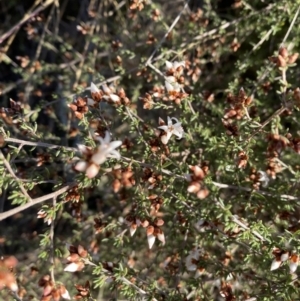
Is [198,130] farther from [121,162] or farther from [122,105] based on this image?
[121,162]

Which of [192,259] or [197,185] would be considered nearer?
[197,185]

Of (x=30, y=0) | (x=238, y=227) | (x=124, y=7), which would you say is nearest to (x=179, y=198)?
(x=238, y=227)

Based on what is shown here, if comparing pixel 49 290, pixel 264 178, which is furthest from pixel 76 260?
pixel 264 178

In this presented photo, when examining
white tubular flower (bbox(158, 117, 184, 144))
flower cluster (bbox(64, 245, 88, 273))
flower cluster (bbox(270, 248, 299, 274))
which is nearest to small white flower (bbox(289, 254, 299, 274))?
flower cluster (bbox(270, 248, 299, 274))

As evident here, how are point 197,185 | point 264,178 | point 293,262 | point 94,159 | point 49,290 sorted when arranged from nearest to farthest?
point 94,159 < point 197,185 < point 49,290 < point 293,262 < point 264,178

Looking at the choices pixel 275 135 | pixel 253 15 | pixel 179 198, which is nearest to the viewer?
pixel 275 135

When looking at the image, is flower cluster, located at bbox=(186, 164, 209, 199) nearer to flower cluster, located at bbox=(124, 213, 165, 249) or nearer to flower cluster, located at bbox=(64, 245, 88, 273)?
flower cluster, located at bbox=(124, 213, 165, 249)

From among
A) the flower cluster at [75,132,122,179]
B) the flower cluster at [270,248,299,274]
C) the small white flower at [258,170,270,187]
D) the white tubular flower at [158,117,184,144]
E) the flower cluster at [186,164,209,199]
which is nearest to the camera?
the flower cluster at [75,132,122,179]

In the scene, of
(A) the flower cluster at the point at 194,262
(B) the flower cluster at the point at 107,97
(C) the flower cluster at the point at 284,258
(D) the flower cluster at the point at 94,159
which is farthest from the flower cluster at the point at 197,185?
(A) the flower cluster at the point at 194,262

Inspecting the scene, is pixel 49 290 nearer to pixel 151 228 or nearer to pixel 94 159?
pixel 151 228

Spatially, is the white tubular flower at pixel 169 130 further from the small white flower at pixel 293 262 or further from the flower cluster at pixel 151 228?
the small white flower at pixel 293 262

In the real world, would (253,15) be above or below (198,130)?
above
